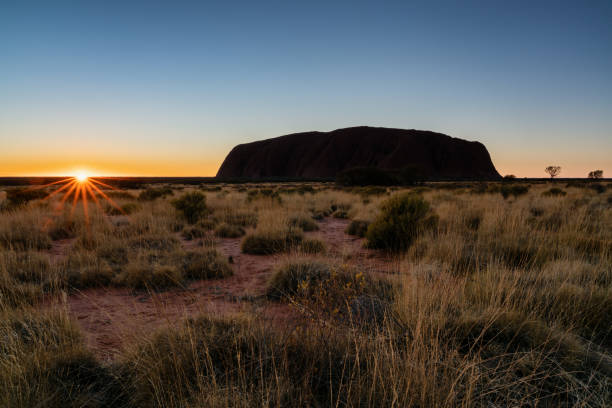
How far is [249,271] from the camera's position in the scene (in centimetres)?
524

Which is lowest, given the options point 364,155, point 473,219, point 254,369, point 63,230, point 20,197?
point 63,230

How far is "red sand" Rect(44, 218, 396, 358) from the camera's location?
8.80ft

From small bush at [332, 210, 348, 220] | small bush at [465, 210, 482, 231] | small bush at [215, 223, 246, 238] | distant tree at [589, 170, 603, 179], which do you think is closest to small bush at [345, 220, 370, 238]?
small bush at [465, 210, 482, 231]

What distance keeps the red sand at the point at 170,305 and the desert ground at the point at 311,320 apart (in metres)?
0.04

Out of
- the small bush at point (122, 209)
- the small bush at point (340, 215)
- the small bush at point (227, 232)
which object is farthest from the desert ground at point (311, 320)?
the small bush at point (340, 215)

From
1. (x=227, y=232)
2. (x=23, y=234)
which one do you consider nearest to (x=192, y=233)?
(x=227, y=232)

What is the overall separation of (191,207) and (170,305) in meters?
7.45

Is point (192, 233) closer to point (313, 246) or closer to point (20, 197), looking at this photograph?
point (313, 246)

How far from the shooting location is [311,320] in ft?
7.41

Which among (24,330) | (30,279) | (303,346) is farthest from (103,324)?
(303,346)

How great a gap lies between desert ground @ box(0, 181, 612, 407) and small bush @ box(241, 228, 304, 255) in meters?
0.05

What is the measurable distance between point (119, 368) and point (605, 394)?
3.16 metres

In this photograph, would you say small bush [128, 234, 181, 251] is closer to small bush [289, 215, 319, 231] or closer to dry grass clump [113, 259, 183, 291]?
dry grass clump [113, 259, 183, 291]

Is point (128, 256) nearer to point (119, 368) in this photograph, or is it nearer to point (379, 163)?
point (119, 368)
